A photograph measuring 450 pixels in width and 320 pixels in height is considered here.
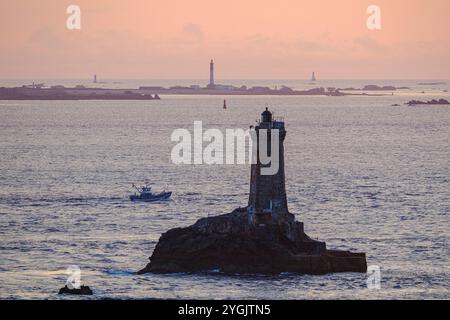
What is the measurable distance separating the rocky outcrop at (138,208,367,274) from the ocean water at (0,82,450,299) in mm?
755

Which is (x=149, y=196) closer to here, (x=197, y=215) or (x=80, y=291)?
(x=197, y=215)

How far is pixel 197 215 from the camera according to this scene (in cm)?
8100

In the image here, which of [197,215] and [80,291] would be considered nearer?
[80,291]

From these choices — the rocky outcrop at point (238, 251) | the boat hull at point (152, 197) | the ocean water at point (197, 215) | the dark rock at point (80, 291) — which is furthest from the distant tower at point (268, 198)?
the boat hull at point (152, 197)

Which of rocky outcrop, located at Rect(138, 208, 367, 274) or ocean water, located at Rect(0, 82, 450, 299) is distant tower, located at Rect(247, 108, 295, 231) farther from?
ocean water, located at Rect(0, 82, 450, 299)

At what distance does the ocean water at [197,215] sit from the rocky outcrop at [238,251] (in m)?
0.75

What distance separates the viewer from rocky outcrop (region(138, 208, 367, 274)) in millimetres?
59375

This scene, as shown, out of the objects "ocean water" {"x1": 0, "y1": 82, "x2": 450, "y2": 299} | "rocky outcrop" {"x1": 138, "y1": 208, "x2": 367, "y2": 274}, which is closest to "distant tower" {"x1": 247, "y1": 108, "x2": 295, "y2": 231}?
"rocky outcrop" {"x1": 138, "y1": 208, "x2": 367, "y2": 274}

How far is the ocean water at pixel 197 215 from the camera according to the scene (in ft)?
190

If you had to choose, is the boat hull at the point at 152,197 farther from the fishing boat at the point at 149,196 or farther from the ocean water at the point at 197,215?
the ocean water at the point at 197,215

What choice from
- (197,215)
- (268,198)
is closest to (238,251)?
(268,198)

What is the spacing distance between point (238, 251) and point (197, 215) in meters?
21.6

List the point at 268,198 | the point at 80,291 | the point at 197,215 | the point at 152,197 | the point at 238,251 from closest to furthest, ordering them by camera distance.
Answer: the point at 80,291 → the point at 238,251 → the point at 268,198 → the point at 197,215 → the point at 152,197

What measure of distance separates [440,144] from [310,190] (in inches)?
2723
